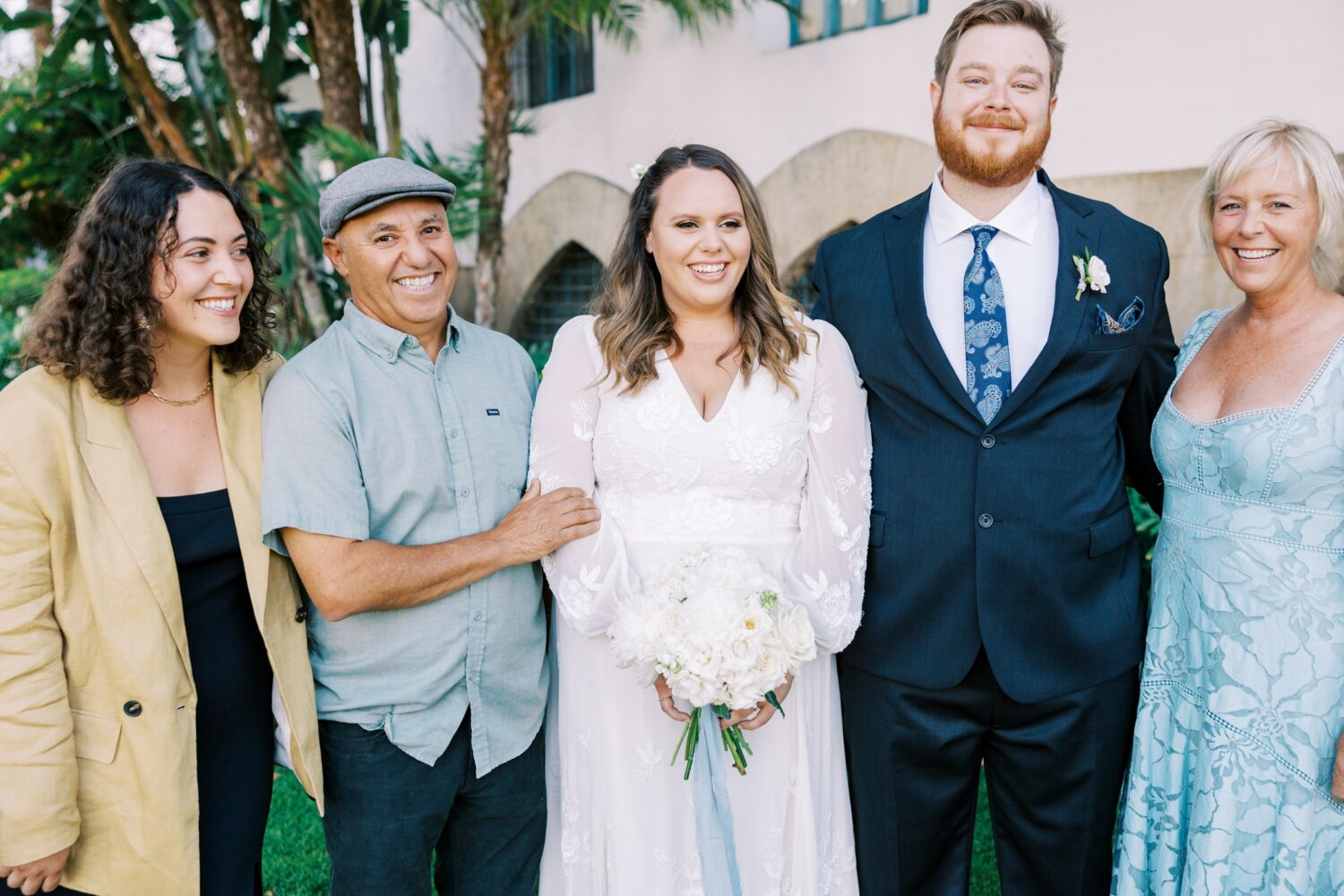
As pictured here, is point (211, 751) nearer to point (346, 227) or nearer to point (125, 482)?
point (125, 482)

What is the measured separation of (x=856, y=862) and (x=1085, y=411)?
5.25 ft

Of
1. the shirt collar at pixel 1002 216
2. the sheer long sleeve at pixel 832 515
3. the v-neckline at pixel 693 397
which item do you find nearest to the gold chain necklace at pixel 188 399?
the v-neckline at pixel 693 397

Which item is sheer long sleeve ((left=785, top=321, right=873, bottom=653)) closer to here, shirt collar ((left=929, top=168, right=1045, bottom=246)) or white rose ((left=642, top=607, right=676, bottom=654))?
white rose ((left=642, top=607, right=676, bottom=654))

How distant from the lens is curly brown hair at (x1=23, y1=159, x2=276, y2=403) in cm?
247

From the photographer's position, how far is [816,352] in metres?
3.00

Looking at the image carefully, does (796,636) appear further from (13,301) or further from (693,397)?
(13,301)

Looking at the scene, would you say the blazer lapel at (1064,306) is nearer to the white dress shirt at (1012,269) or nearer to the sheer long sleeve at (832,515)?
the white dress shirt at (1012,269)

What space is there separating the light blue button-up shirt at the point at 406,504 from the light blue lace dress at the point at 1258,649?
76.7 inches

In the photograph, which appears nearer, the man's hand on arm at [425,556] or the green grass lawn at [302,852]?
the man's hand on arm at [425,556]

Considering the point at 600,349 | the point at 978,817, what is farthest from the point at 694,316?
the point at 978,817

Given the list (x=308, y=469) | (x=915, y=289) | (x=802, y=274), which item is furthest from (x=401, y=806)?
(x=802, y=274)

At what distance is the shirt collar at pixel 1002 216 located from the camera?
3.06m

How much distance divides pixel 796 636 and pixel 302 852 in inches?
116

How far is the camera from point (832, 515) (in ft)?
9.46
